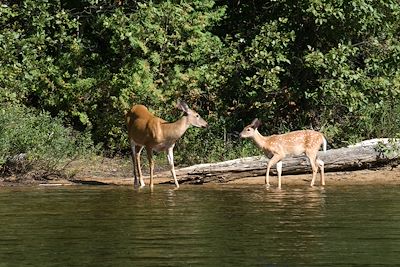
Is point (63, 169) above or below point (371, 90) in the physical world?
below

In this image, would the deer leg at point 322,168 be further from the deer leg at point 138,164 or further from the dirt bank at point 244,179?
the deer leg at point 138,164

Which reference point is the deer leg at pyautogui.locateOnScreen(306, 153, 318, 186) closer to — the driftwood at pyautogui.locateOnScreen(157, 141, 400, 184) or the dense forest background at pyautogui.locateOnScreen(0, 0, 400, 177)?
the driftwood at pyautogui.locateOnScreen(157, 141, 400, 184)

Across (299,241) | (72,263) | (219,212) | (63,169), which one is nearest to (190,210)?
(219,212)

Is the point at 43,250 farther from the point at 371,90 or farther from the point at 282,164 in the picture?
the point at 371,90

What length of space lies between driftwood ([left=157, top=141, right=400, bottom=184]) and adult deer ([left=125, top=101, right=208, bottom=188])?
22.3 inches

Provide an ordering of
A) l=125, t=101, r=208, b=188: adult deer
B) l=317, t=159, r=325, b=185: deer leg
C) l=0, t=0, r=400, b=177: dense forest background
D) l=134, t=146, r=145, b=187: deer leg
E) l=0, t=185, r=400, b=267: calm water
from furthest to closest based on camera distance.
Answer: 1. l=0, t=0, r=400, b=177: dense forest background
2. l=125, t=101, r=208, b=188: adult deer
3. l=317, t=159, r=325, b=185: deer leg
4. l=134, t=146, r=145, b=187: deer leg
5. l=0, t=185, r=400, b=267: calm water

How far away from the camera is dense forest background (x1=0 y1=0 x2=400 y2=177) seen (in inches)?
753

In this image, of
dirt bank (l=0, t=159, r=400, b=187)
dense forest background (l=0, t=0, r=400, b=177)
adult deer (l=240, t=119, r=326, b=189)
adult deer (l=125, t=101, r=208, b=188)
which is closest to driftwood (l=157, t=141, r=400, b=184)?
dirt bank (l=0, t=159, r=400, b=187)

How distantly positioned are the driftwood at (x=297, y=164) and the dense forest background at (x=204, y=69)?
107cm

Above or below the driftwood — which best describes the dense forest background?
above

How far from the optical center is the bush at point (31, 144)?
691 inches

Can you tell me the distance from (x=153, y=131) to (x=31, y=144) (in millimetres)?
2109

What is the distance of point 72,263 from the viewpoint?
858cm

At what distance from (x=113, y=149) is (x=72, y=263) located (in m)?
11.5
